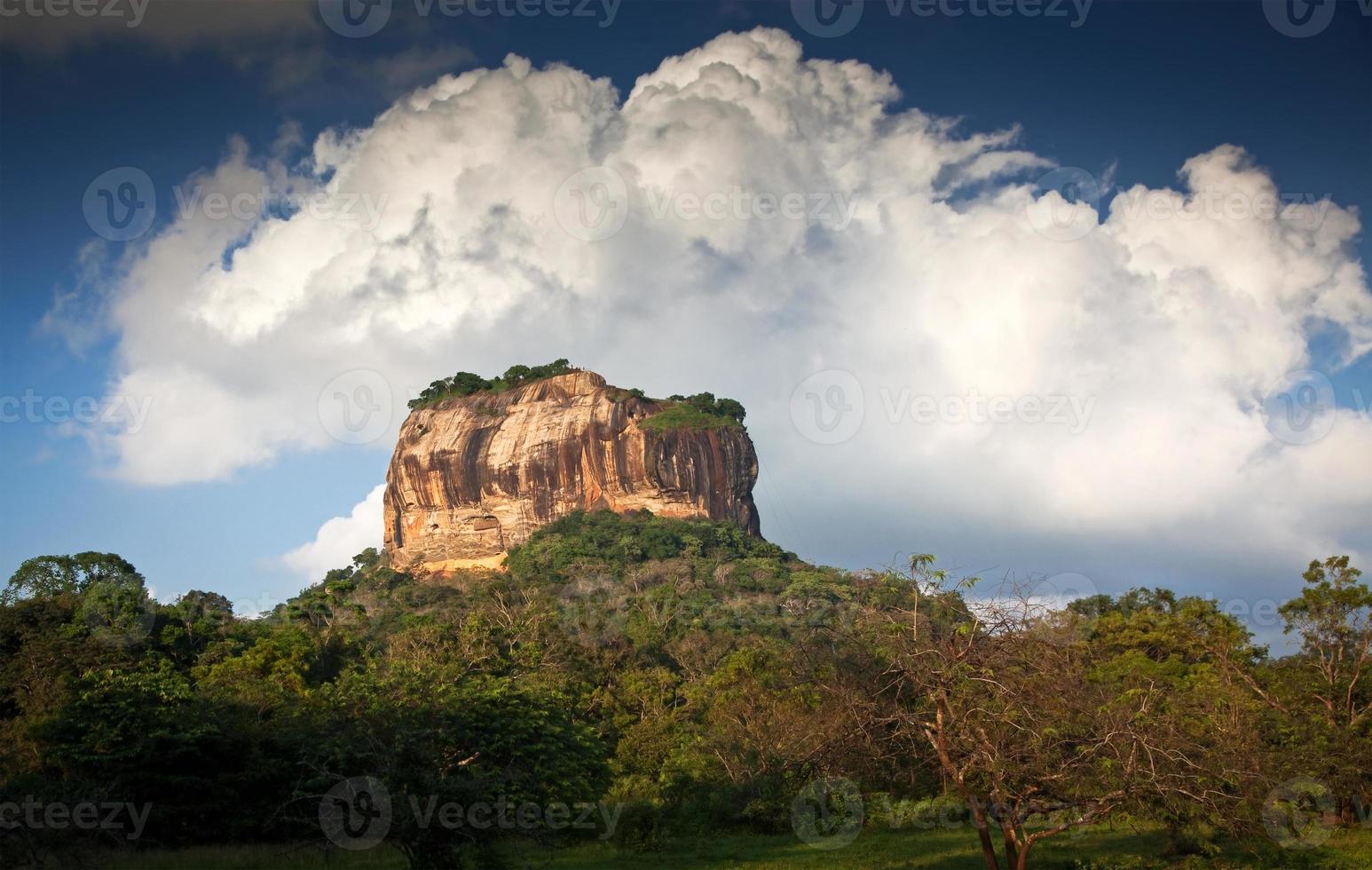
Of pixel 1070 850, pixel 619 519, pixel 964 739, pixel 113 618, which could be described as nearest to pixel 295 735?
pixel 964 739

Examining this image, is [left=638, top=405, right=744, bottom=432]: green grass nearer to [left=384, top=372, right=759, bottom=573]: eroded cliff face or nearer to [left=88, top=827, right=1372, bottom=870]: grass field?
[left=384, top=372, right=759, bottom=573]: eroded cliff face

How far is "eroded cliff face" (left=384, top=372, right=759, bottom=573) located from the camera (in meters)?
114

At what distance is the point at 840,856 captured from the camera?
24344 millimetres

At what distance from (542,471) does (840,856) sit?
92300 mm

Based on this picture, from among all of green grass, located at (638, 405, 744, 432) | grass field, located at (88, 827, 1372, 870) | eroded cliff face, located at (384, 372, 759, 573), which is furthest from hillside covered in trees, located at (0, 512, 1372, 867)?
green grass, located at (638, 405, 744, 432)

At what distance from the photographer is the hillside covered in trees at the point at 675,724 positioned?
1547 centimetres

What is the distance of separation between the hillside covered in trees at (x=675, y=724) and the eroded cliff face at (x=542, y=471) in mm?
50903

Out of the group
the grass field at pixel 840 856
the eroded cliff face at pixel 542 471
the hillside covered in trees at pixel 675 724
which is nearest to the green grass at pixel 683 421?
the eroded cliff face at pixel 542 471

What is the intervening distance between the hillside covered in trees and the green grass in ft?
175

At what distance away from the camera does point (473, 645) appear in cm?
4588

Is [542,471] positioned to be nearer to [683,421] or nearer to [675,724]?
[683,421]

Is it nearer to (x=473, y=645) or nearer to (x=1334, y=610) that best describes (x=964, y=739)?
(x=1334, y=610)

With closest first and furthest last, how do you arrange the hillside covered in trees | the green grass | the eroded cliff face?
1. the hillside covered in trees
2. the eroded cliff face
3. the green grass

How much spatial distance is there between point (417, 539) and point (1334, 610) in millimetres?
100423
